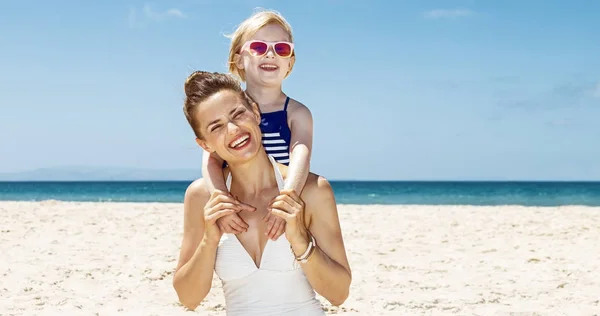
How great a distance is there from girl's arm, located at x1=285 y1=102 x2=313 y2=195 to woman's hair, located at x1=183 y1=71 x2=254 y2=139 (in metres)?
0.37

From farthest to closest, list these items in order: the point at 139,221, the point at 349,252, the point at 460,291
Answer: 1. the point at 139,221
2. the point at 349,252
3. the point at 460,291

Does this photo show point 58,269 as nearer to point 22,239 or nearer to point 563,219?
point 22,239

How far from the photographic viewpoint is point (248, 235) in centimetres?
261

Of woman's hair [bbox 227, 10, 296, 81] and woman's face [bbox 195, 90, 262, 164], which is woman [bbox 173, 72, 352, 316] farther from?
woman's hair [bbox 227, 10, 296, 81]

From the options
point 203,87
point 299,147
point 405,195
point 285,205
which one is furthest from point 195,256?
point 405,195

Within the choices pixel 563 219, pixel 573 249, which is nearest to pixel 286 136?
pixel 573 249

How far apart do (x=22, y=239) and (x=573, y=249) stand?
8.26 metres

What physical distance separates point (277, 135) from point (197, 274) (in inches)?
50.9

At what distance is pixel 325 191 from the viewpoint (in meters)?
2.65

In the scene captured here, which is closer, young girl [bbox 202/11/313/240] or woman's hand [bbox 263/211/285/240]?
woman's hand [bbox 263/211/285/240]

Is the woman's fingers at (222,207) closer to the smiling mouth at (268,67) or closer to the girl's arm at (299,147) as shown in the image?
the girl's arm at (299,147)

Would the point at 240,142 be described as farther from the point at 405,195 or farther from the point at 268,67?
the point at 405,195

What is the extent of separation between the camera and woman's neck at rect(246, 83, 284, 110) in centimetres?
387

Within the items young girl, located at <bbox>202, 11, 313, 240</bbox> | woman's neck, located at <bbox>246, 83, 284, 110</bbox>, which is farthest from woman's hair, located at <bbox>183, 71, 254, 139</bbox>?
woman's neck, located at <bbox>246, 83, 284, 110</bbox>
